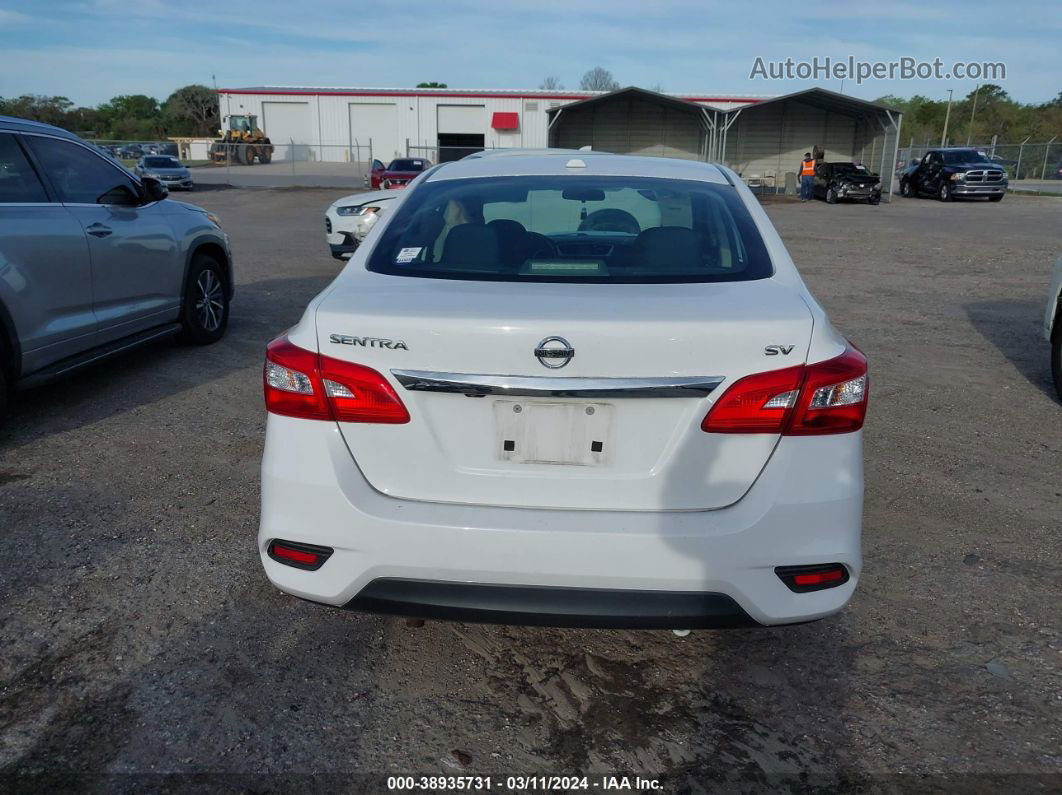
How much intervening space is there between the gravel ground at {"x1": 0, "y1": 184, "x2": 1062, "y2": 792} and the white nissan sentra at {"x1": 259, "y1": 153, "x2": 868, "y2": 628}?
43 cm

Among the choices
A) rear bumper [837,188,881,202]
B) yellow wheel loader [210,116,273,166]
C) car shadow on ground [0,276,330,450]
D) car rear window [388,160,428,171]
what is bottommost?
car shadow on ground [0,276,330,450]

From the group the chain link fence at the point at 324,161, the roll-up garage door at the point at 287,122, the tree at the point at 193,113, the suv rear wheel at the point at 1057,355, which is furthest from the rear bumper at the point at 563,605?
the tree at the point at 193,113

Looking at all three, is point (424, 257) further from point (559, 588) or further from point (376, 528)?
point (559, 588)

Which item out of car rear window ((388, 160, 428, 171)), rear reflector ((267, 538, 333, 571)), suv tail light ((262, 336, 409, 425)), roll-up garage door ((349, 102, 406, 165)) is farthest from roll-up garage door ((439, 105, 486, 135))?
rear reflector ((267, 538, 333, 571))

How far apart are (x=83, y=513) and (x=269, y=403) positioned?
6.95ft

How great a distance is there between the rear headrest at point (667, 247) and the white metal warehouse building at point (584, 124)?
35303 millimetres

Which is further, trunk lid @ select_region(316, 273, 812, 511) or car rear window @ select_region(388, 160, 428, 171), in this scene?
car rear window @ select_region(388, 160, 428, 171)

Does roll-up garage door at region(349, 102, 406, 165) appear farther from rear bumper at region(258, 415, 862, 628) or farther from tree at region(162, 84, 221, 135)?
rear bumper at region(258, 415, 862, 628)

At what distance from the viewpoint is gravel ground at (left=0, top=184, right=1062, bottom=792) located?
241cm

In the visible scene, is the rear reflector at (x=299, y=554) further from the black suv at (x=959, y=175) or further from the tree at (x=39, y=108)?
the tree at (x=39, y=108)

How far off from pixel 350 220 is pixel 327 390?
875 cm

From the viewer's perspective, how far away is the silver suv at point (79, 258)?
4.86 m

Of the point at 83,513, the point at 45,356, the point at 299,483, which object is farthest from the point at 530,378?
the point at 45,356

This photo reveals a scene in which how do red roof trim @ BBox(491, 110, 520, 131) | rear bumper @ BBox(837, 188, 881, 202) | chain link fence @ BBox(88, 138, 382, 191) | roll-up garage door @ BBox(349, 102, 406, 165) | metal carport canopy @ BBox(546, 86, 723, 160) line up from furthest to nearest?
roll-up garage door @ BBox(349, 102, 406, 165), red roof trim @ BBox(491, 110, 520, 131), chain link fence @ BBox(88, 138, 382, 191), metal carport canopy @ BBox(546, 86, 723, 160), rear bumper @ BBox(837, 188, 881, 202)
